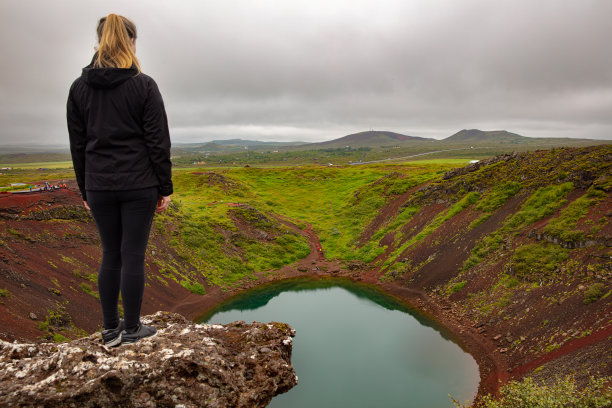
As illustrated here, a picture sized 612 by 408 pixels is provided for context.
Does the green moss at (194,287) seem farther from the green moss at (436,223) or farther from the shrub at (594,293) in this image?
the shrub at (594,293)

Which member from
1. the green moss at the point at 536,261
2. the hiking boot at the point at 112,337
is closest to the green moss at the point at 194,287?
the hiking boot at the point at 112,337

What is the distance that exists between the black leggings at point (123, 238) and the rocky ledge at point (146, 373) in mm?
884

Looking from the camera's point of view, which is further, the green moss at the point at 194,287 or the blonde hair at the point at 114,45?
the green moss at the point at 194,287

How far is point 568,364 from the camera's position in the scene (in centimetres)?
1498


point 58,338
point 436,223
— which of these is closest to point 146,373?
point 58,338

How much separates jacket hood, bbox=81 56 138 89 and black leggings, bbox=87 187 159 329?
1493mm

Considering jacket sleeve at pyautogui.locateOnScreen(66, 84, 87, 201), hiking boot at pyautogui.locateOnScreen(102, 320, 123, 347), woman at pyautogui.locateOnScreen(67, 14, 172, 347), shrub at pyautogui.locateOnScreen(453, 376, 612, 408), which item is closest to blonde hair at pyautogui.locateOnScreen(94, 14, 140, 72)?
woman at pyautogui.locateOnScreen(67, 14, 172, 347)

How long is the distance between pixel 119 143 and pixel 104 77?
921mm

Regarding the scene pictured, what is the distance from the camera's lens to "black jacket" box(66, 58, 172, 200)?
446 cm

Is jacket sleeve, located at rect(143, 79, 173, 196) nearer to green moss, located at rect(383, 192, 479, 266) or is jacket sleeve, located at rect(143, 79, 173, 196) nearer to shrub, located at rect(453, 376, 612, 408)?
shrub, located at rect(453, 376, 612, 408)

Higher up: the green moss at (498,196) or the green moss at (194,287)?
the green moss at (498,196)

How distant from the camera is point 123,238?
15.9 feet

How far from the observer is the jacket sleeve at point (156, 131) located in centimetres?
462

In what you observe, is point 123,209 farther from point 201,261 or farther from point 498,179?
point 498,179
